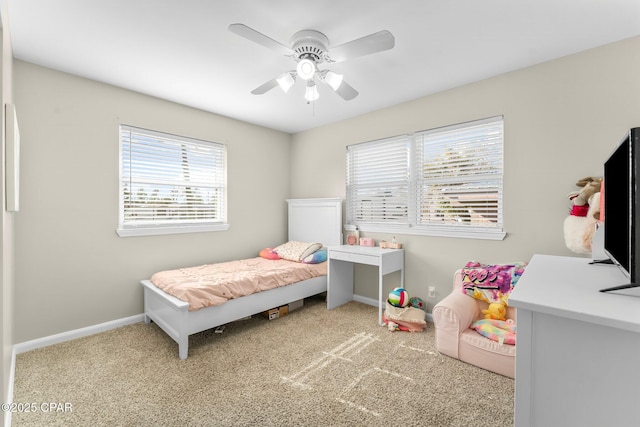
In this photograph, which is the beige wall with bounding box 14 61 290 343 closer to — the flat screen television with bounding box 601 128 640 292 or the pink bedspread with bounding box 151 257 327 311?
the pink bedspread with bounding box 151 257 327 311

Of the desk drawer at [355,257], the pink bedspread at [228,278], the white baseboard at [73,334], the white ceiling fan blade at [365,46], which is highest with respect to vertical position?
the white ceiling fan blade at [365,46]

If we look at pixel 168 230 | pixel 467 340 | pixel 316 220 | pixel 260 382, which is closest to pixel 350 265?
pixel 316 220

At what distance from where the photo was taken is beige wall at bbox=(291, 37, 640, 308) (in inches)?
86.2

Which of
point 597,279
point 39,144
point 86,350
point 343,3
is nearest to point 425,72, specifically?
point 343,3

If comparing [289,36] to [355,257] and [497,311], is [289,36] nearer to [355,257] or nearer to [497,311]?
[355,257]

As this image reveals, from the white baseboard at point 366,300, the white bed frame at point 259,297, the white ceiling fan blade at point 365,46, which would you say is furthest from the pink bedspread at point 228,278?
the white ceiling fan blade at point 365,46

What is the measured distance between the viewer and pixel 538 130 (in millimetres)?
2496

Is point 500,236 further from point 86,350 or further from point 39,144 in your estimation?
point 39,144

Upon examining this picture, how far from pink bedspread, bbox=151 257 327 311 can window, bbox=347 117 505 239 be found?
3.48 feet

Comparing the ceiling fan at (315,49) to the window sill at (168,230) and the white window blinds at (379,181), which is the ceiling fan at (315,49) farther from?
the window sill at (168,230)

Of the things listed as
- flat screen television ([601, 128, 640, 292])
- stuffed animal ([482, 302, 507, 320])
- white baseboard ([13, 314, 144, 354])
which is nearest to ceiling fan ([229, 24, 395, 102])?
flat screen television ([601, 128, 640, 292])

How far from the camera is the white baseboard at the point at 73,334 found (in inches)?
95.1

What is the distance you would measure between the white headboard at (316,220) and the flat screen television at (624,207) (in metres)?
2.78

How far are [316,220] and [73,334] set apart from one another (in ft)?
9.27
